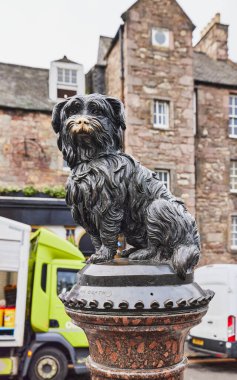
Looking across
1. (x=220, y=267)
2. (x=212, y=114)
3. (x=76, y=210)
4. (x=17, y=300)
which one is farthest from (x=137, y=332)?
(x=212, y=114)

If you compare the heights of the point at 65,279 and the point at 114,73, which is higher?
the point at 114,73

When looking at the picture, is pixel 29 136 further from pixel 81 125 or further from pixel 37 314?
pixel 81 125

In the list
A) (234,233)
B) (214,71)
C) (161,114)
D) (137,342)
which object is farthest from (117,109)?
(214,71)

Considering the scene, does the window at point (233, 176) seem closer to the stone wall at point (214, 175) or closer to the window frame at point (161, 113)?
the stone wall at point (214, 175)

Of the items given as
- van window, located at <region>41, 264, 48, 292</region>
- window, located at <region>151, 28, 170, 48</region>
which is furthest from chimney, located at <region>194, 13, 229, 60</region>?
van window, located at <region>41, 264, 48, 292</region>

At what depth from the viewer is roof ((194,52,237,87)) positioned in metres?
16.0

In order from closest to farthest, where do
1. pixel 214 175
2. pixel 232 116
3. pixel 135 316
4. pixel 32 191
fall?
pixel 135 316 < pixel 32 191 < pixel 214 175 < pixel 232 116

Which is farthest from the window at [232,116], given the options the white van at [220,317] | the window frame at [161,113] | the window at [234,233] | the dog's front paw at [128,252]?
the dog's front paw at [128,252]

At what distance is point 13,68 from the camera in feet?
52.2

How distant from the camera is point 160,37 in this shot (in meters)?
14.5

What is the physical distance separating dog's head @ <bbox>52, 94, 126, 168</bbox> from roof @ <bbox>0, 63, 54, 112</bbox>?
12.7m

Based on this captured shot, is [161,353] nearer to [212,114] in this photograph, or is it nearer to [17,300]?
[17,300]

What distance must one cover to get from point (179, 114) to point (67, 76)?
458cm

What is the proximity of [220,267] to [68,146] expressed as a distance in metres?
6.96
